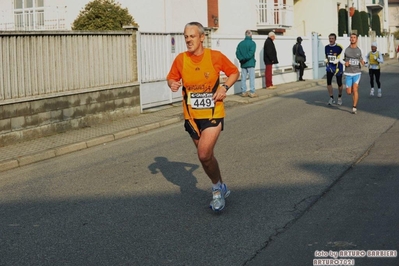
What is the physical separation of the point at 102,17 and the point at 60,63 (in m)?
14.9

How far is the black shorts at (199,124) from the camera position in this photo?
24.7ft

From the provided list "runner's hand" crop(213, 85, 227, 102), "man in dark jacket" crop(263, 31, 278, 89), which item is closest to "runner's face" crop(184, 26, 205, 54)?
"runner's hand" crop(213, 85, 227, 102)

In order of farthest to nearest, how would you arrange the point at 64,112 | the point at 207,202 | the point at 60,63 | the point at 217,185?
the point at 60,63, the point at 64,112, the point at 207,202, the point at 217,185

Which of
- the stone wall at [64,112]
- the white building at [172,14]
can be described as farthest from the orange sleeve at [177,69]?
the white building at [172,14]

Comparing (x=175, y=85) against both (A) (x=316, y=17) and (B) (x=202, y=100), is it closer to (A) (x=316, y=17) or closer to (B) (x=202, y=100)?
(B) (x=202, y=100)

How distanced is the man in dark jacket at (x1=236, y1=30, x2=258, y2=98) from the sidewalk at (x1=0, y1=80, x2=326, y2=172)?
3407 millimetres

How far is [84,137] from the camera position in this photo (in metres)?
14.1

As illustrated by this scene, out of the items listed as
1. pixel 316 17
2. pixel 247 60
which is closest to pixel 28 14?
pixel 247 60

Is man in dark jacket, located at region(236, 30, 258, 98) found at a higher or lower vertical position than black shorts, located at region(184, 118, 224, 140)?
higher

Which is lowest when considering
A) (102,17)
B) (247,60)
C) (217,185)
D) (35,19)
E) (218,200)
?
(218,200)

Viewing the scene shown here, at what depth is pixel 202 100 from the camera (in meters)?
7.49

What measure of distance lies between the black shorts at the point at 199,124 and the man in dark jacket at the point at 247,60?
1480 centimetres

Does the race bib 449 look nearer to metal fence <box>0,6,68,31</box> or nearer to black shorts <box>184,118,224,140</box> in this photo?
black shorts <box>184,118,224,140</box>

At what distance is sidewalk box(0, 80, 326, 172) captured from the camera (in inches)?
475
